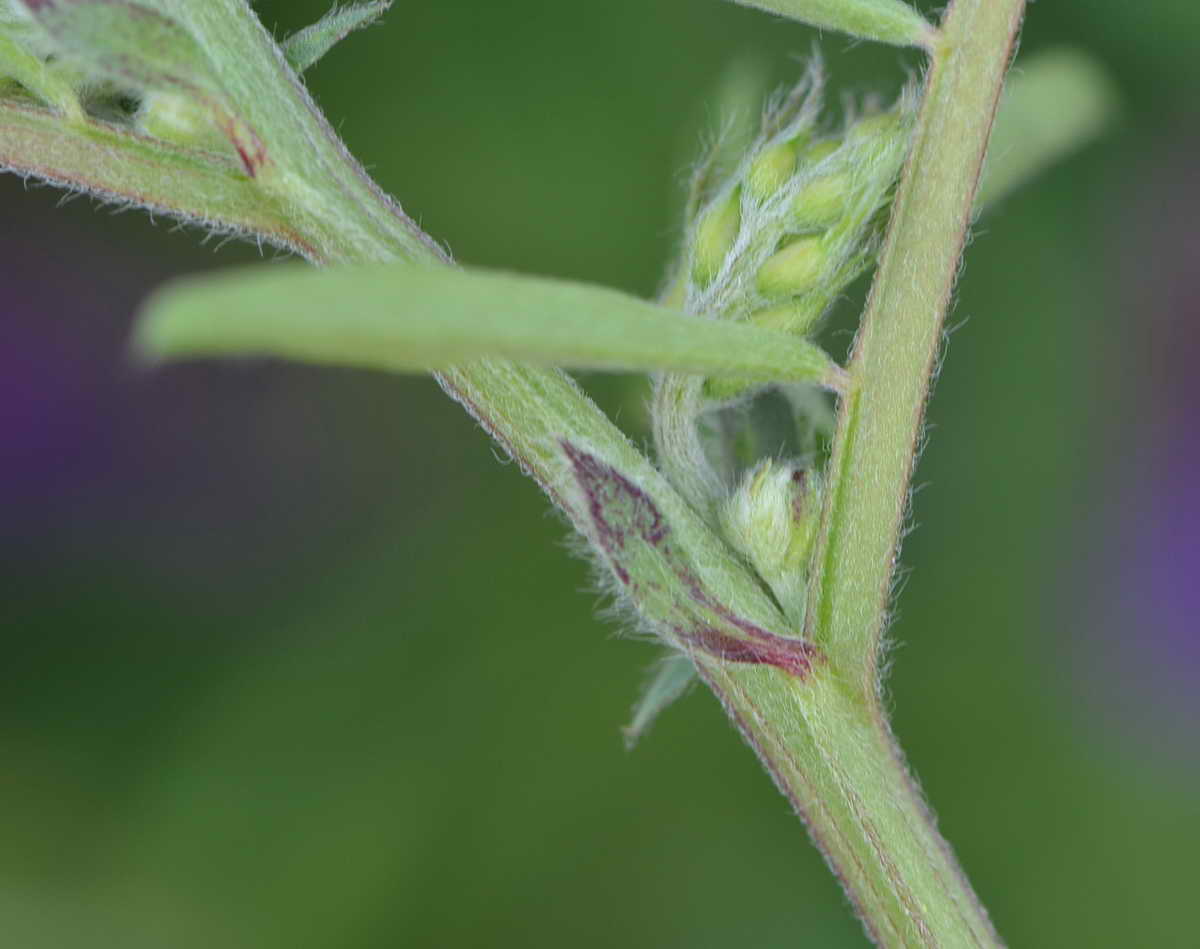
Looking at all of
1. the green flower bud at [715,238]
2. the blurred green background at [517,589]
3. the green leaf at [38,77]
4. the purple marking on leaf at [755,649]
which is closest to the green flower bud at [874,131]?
the green flower bud at [715,238]

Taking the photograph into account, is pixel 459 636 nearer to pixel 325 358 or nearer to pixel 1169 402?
pixel 1169 402

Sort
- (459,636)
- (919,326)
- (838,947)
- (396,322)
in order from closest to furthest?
1. (396,322)
2. (919,326)
3. (838,947)
4. (459,636)

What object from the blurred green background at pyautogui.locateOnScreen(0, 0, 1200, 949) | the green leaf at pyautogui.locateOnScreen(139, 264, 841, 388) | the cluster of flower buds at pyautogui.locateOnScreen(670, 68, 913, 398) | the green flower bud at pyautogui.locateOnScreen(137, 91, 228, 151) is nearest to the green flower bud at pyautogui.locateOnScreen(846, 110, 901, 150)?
the cluster of flower buds at pyautogui.locateOnScreen(670, 68, 913, 398)

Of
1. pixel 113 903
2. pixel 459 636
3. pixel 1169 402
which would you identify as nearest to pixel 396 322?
pixel 459 636

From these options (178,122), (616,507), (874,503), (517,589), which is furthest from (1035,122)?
(517,589)

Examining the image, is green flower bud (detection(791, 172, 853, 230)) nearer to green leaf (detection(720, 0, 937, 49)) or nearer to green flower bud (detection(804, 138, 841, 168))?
green flower bud (detection(804, 138, 841, 168))

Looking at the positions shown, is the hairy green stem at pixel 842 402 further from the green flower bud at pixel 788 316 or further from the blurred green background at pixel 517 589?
the blurred green background at pixel 517 589
